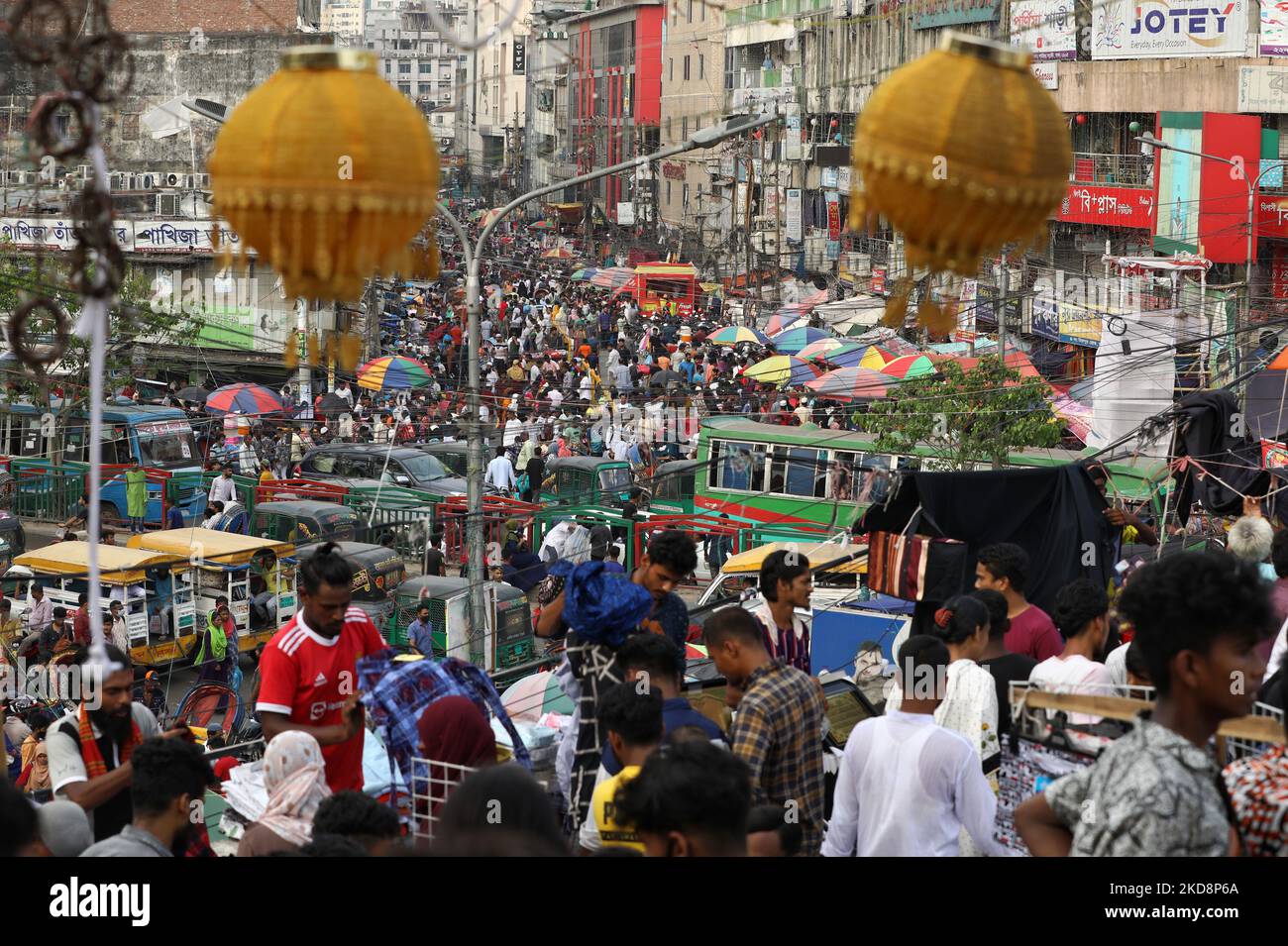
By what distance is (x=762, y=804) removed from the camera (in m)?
5.17

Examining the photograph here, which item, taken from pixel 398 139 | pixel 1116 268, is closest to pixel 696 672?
pixel 398 139

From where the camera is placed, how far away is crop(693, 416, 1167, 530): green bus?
23484mm

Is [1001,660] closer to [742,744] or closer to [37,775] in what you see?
[742,744]

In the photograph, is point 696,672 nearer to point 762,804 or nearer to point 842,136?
point 762,804

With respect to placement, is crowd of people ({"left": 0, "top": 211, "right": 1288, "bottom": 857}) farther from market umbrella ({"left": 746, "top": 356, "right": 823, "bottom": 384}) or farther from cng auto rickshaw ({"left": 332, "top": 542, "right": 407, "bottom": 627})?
market umbrella ({"left": 746, "top": 356, "right": 823, "bottom": 384})

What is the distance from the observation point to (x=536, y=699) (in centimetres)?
870

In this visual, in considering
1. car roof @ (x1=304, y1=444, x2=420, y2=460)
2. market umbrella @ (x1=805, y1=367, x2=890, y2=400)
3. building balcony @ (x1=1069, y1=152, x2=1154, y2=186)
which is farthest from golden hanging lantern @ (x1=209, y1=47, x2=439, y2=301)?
building balcony @ (x1=1069, y1=152, x2=1154, y2=186)

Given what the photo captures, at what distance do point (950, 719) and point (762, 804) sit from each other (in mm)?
Answer: 1262

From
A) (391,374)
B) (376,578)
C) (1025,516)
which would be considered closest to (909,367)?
(391,374)

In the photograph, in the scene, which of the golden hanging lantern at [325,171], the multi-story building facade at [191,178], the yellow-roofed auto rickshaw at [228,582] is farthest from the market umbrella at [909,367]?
the golden hanging lantern at [325,171]

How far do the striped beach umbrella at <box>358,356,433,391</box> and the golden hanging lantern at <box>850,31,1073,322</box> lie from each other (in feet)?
79.0

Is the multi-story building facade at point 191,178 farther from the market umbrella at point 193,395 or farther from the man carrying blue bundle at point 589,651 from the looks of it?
the man carrying blue bundle at point 589,651

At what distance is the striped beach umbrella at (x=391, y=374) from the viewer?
28.8 metres

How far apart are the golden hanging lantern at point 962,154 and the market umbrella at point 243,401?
82.8ft
